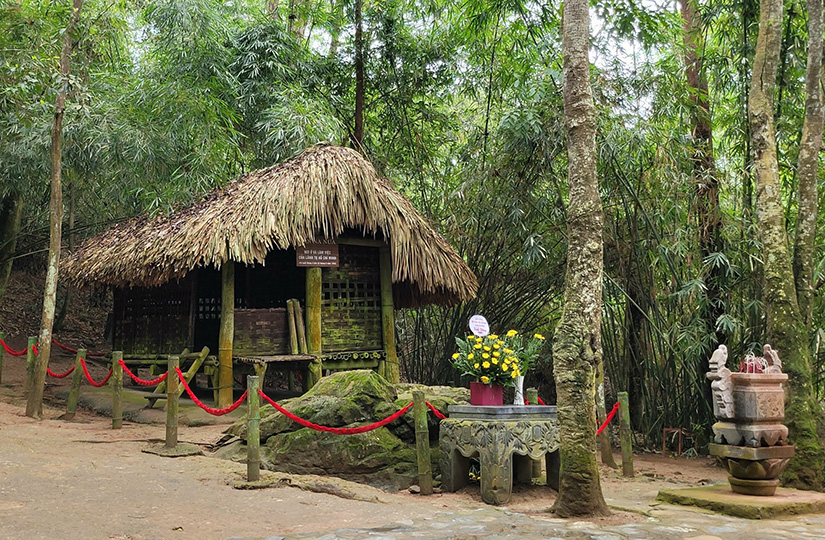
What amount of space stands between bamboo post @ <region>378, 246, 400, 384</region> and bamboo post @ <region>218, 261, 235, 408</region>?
6.62 ft

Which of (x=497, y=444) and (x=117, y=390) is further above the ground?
(x=117, y=390)

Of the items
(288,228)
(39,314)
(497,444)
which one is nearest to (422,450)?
(497,444)

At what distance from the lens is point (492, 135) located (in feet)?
32.0

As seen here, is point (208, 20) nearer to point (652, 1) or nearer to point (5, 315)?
point (652, 1)

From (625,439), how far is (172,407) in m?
4.39

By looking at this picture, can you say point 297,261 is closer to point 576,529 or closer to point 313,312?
point 313,312

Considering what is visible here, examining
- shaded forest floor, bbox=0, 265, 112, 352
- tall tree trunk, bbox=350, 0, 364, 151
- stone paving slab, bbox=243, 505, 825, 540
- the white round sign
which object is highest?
tall tree trunk, bbox=350, 0, 364, 151

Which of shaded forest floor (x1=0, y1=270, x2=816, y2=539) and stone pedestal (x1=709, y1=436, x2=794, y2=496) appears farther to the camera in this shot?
→ stone pedestal (x1=709, y1=436, x2=794, y2=496)

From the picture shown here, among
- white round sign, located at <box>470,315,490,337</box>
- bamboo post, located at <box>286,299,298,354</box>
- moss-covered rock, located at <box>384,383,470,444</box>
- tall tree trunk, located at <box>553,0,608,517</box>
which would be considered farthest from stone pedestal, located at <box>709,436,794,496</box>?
bamboo post, located at <box>286,299,298,354</box>

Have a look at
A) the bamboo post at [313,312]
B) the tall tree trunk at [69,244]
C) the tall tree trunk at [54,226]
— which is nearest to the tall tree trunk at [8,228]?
the tall tree trunk at [69,244]

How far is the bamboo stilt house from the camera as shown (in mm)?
8570

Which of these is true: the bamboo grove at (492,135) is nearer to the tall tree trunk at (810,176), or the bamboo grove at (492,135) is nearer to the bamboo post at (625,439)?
the tall tree trunk at (810,176)

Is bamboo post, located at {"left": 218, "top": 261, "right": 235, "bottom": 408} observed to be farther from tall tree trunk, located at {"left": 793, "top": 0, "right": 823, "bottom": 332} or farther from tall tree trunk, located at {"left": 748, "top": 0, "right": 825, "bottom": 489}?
tall tree trunk, located at {"left": 793, "top": 0, "right": 823, "bottom": 332}

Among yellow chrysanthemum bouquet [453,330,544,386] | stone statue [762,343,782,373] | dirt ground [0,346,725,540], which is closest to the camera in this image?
dirt ground [0,346,725,540]
